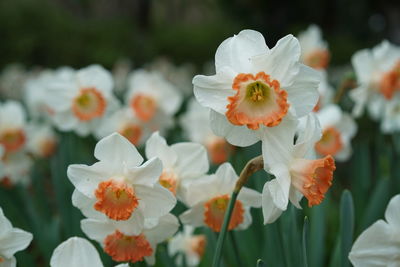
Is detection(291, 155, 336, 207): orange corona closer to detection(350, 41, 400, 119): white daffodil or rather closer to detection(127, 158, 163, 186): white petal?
detection(127, 158, 163, 186): white petal

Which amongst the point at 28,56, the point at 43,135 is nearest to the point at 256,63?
the point at 43,135

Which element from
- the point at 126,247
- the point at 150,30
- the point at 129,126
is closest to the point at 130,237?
the point at 126,247

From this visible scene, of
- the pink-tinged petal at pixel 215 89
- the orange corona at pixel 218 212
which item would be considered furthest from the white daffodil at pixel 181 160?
the pink-tinged petal at pixel 215 89

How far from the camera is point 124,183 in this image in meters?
1.21

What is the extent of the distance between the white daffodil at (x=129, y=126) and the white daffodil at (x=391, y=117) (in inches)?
50.8

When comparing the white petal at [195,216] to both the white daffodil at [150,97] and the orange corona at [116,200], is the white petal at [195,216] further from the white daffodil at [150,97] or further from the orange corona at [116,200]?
the white daffodil at [150,97]

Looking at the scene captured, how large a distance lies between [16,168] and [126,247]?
6.02 feet

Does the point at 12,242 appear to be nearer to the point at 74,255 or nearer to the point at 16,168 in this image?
the point at 74,255

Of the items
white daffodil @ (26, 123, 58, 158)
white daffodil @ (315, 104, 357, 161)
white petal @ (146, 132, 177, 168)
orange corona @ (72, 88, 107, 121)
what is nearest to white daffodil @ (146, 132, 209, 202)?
white petal @ (146, 132, 177, 168)

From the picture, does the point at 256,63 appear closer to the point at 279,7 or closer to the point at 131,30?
the point at 279,7

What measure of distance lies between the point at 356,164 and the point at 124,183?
1.64 m

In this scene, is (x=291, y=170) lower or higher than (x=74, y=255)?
higher

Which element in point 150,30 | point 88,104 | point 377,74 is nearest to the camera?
point 377,74

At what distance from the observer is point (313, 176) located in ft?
3.67
